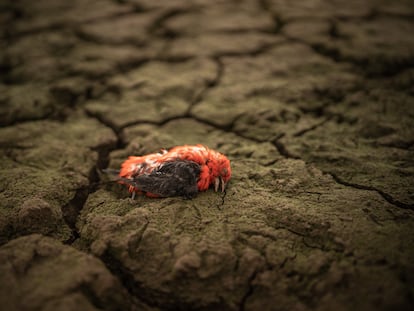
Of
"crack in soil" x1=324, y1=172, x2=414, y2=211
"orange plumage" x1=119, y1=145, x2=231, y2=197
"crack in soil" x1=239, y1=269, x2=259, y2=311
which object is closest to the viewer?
"crack in soil" x1=239, y1=269, x2=259, y2=311

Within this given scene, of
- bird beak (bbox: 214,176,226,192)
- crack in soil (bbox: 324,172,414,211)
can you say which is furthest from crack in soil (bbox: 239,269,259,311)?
crack in soil (bbox: 324,172,414,211)

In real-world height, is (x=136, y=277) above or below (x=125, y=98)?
below

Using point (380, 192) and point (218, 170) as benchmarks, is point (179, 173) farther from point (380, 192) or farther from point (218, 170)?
point (380, 192)

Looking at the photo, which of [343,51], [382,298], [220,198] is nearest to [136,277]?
[220,198]

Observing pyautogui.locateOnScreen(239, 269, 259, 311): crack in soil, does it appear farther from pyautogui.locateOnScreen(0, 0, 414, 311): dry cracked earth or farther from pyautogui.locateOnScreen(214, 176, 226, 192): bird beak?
pyautogui.locateOnScreen(214, 176, 226, 192): bird beak

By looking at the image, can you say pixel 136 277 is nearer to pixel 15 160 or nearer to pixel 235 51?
pixel 15 160
